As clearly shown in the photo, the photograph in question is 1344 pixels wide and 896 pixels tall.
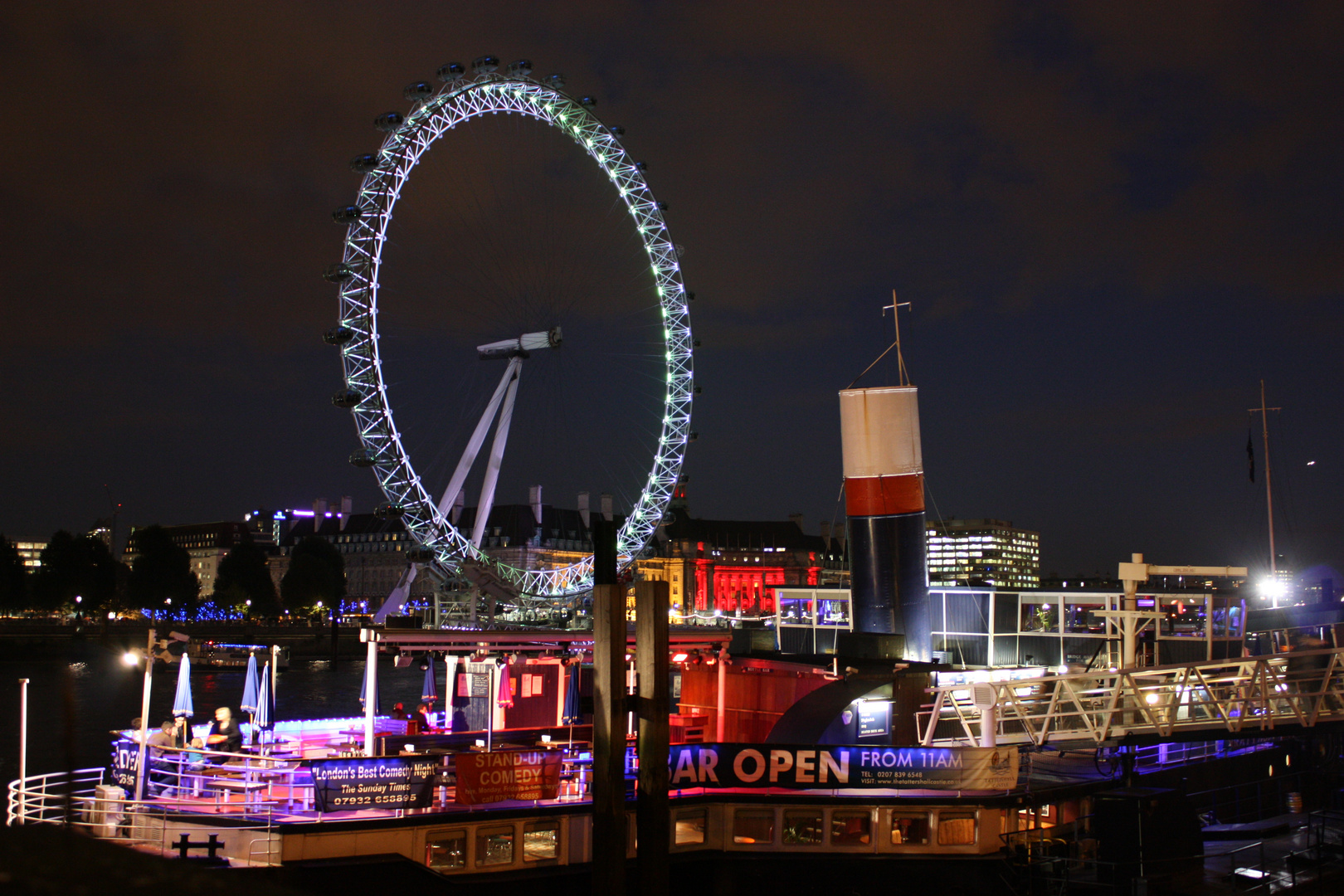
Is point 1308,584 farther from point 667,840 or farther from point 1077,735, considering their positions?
point 667,840

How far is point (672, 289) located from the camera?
50.1 metres

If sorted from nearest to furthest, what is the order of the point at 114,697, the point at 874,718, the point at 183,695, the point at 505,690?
1. the point at 183,695
2. the point at 874,718
3. the point at 505,690
4. the point at 114,697

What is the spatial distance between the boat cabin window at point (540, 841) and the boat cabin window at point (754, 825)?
2.31 meters

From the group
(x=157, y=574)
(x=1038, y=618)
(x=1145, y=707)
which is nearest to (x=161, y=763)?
(x=1145, y=707)

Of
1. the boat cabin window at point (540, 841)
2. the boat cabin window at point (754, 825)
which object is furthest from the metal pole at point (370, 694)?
the boat cabin window at point (754, 825)

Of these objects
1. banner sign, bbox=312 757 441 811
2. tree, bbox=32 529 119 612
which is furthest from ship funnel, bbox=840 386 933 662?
tree, bbox=32 529 119 612

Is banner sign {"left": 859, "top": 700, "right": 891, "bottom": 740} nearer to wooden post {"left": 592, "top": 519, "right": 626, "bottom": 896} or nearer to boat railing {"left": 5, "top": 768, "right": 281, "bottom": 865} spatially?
wooden post {"left": 592, "top": 519, "right": 626, "bottom": 896}

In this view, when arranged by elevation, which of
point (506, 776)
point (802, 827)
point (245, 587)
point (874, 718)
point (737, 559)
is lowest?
point (802, 827)

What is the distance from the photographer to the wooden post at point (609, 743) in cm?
1190

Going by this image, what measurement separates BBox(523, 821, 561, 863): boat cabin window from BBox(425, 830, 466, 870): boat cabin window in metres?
0.76

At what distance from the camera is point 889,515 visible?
20141mm

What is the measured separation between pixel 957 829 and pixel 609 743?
5412 millimetres

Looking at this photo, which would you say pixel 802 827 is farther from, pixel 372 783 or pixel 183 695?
pixel 183 695

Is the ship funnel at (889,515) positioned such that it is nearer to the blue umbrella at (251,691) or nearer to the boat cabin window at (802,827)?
the boat cabin window at (802,827)
